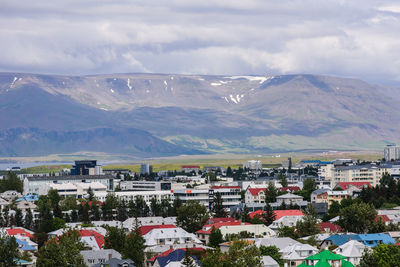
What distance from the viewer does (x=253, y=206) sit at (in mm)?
133750

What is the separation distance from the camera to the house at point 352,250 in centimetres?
7638

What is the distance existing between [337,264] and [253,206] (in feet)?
211

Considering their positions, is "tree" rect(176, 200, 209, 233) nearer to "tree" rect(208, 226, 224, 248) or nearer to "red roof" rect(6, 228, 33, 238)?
"tree" rect(208, 226, 224, 248)

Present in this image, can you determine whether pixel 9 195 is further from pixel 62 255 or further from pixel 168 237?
pixel 62 255

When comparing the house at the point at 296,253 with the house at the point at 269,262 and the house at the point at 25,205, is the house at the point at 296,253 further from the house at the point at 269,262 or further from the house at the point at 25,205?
the house at the point at 25,205

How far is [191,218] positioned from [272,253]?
3201cm

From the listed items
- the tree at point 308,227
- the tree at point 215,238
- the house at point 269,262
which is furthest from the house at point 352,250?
the tree at point 308,227

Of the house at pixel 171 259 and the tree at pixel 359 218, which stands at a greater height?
the tree at pixel 359 218

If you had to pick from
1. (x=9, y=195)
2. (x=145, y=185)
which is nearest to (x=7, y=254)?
(x=9, y=195)

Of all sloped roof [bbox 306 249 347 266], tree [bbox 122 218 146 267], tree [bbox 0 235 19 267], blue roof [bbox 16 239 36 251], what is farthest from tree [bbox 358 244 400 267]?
blue roof [bbox 16 239 36 251]

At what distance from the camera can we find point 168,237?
92125 millimetres

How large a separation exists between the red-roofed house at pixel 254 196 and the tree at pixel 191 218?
136 ft

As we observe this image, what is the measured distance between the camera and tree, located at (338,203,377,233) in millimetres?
98250

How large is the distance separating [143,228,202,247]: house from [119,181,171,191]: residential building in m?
75.1
